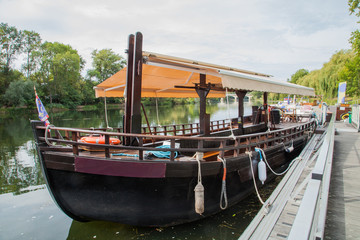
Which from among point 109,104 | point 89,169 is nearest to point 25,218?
point 89,169

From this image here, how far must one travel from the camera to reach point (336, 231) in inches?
112

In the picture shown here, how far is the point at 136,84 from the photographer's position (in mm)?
4641

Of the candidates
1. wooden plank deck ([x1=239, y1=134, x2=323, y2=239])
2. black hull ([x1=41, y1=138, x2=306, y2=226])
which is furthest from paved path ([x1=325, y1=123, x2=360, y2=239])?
black hull ([x1=41, y1=138, x2=306, y2=226])

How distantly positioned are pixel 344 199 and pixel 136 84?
4248mm

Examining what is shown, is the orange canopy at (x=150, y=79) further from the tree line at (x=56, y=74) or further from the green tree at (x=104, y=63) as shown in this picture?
the green tree at (x=104, y=63)

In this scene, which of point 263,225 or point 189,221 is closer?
point 263,225

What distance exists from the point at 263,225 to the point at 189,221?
1.76m

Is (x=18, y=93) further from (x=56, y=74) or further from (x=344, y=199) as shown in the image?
(x=344, y=199)

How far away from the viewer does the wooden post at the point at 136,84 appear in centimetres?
453

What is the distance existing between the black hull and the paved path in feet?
6.60

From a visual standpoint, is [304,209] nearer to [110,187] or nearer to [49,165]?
[110,187]

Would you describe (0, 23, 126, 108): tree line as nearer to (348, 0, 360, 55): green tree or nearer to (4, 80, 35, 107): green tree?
(4, 80, 35, 107): green tree

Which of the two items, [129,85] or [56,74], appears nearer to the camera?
[129,85]

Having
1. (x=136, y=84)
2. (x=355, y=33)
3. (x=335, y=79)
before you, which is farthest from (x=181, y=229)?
(x=335, y=79)
